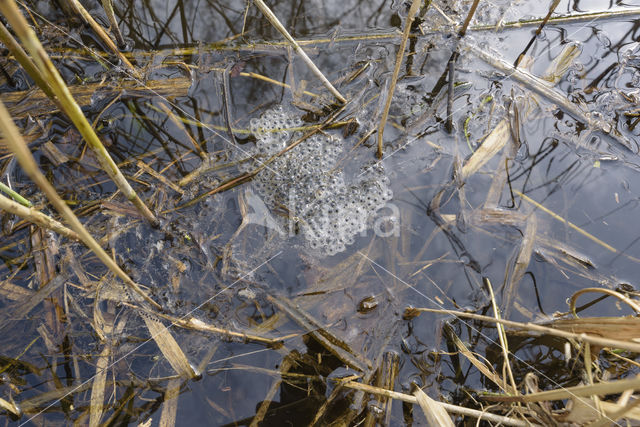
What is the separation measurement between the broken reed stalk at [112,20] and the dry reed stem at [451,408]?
2.38 m

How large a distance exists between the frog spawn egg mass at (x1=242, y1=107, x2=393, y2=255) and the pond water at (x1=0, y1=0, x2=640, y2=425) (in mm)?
12

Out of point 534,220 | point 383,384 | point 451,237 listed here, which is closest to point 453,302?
point 451,237

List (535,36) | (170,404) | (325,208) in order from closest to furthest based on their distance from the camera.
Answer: (170,404) → (325,208) → (535,36)

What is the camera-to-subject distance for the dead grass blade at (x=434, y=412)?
4.59 ft

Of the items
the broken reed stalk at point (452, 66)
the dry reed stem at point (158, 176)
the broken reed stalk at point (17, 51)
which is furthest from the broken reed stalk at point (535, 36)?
the broken reed stalk at point (17, 51)

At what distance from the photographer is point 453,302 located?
1842 millimetres

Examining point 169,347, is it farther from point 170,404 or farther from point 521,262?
point 521,262

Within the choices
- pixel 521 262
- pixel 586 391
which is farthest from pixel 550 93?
pixel 586 391

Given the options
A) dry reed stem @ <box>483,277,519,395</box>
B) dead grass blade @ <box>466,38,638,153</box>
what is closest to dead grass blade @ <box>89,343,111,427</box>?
dry reed stem @ <box>483,277,519,395</box>

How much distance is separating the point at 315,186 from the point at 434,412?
4.03ft

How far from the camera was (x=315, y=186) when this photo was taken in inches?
83.7

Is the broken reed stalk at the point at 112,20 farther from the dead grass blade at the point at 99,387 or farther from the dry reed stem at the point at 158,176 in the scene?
the dead grass blade at the point at 99,387

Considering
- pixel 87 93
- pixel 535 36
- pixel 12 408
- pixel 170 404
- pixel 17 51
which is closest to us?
pixel 17 51

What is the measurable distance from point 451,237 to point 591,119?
1168 mm
